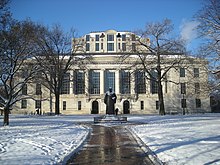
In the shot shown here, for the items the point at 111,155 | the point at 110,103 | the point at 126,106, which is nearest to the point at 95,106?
the point at 126,106

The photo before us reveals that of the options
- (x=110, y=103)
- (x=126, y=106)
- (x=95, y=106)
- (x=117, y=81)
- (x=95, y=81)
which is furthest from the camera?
(x=126, y=106)

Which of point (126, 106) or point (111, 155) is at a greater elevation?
point (126, 106)

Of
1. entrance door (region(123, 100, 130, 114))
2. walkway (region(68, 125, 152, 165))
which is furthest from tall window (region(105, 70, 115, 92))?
walkway (region(68, 125, 152, 165))

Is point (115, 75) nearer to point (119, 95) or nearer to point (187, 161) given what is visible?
point (119, 95)

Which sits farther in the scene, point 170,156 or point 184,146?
point 184,146

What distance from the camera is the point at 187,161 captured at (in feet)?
24.8

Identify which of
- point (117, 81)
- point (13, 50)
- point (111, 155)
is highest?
point (117, 81)

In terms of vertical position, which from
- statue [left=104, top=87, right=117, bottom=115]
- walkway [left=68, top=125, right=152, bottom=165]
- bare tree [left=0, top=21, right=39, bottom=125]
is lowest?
walkway [left=68, top=125, right=152, bottom=165]

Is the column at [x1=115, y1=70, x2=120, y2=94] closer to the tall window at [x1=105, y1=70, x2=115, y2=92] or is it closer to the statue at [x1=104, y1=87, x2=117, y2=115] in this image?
the tall window at [x1=105, y1=70, x2=115, y2=92]

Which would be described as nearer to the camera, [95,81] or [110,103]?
[110,103]

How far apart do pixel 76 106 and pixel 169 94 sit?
24440 millimetres

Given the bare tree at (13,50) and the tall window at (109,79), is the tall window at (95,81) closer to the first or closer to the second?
the tall window at (109,79)

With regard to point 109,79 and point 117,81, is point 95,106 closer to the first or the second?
point 109,79

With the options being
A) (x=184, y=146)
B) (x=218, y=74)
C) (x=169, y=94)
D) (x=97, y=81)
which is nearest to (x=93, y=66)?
(x=97, y=81)
